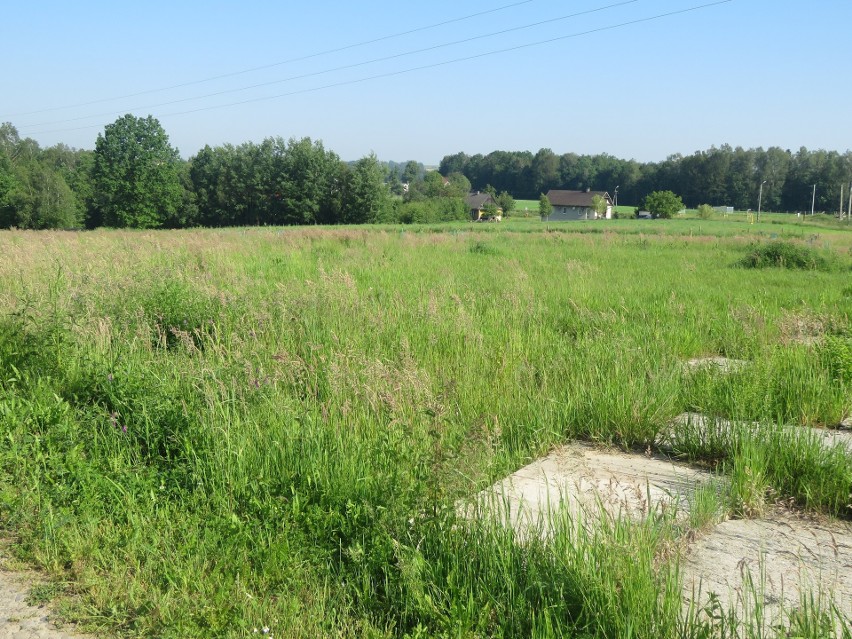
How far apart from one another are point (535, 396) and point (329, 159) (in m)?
79.8

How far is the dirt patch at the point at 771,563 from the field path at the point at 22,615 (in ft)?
9.48

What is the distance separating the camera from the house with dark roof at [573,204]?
11717 cm

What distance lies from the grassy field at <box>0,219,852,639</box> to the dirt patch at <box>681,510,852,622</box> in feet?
0.60

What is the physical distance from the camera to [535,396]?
564 centimetres

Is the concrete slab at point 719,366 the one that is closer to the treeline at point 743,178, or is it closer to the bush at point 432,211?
the bush at point 432,211

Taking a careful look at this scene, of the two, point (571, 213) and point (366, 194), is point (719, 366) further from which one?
point (571, 213)

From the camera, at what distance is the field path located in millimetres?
3066

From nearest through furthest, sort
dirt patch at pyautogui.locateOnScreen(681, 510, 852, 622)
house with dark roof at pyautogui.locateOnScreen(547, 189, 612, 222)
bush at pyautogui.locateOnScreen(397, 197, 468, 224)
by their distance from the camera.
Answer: dirt patch at pyautogui.locateOnScreen(681, 510, 852, 622), bush at pyautogui.locateOnScreen(397, 197, 468, 224), house with dark roof at pyautogui.locateOnScreen(547, 189, 612, 222)

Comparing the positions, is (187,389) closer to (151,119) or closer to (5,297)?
(5,297)

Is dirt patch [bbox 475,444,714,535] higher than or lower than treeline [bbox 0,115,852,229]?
lower

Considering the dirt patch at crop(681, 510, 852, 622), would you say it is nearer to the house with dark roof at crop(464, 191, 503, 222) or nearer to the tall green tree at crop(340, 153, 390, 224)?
the tall green tree at crop(340, 153, 390, 224)

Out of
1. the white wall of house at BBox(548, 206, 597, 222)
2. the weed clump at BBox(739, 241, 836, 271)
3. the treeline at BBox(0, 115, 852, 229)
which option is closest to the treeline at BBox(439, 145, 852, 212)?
the treeline at BBox(0, 115, 852, 229)

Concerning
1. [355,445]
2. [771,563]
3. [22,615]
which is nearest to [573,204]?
[355,445]

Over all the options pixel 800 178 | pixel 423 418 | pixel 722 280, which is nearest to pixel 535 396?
pixel 423 418
